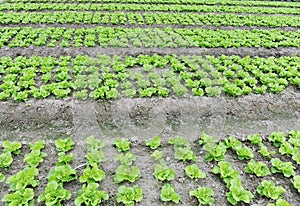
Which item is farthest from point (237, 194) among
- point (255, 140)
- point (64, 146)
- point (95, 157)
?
point (64, 146)

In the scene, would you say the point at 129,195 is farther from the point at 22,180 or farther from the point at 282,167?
the point at 282,167

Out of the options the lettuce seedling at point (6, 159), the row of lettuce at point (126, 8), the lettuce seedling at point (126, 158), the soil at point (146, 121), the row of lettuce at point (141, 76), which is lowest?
the soil at point (146, 121)

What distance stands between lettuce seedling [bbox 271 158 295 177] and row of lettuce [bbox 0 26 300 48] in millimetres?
6429

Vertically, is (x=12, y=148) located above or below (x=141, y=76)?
below

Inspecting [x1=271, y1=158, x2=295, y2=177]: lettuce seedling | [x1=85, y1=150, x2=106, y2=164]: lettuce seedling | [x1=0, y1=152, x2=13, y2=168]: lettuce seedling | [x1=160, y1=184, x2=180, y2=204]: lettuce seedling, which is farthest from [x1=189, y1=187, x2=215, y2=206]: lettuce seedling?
[x1=0, y1=152, x2=13, y2=168]: lettuce seedling

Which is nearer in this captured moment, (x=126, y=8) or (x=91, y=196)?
(x=91, y=196)

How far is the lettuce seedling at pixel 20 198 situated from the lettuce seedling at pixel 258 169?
3841mm

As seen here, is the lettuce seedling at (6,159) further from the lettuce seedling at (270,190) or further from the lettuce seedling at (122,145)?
the lettuce seedling at (270,190)

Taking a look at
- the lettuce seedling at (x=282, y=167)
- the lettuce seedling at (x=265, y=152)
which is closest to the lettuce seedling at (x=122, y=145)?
the lettuce seedling at (x=265, y=152)

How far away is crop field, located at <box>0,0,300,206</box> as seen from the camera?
434 centimetres

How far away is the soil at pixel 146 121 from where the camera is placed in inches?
204

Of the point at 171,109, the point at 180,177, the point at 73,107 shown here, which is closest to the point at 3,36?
the point at 73,107

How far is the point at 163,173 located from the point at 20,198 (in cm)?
240

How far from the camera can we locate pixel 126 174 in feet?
14.8
